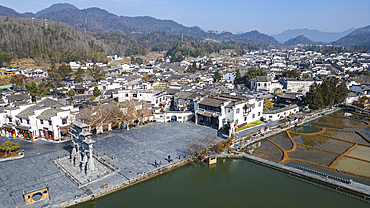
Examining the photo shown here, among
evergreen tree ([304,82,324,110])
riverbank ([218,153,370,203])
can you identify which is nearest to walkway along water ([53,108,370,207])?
riverbank ([218,153,370,203])

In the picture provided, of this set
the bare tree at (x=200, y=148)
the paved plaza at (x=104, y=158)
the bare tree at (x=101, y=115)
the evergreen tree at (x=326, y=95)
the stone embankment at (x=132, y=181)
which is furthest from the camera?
the evergreen tree at (x=326, y=95)

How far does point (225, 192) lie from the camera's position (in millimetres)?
17281

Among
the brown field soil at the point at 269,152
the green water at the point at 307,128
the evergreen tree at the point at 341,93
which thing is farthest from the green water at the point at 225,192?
the evergreen tree at the point at 341,93

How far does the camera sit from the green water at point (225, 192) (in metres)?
15.9

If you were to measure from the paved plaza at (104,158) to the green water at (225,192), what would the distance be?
156 centimetres

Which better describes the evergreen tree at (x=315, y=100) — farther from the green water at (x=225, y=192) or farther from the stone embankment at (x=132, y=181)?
the stone embankment at (x=132, y=181)

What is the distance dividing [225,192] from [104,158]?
10829mm

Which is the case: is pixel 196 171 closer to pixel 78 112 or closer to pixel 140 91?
pixel 78 112

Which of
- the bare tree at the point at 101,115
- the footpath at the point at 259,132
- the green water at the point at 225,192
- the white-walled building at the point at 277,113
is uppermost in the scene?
the bare tree at the point at 101,115

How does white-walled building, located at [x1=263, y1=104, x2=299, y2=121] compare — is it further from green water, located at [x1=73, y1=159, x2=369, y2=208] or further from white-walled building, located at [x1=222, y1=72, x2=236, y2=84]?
white-walled building, located at [x1=222, y1=72, x2=236, y2=84]

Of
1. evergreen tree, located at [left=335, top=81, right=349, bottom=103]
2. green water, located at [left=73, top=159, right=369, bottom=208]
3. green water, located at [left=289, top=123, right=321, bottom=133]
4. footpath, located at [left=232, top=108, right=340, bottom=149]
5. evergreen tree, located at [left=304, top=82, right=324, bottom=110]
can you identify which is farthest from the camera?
evergreen tree, located at [left=335, top=81, right=349, bottom=103]

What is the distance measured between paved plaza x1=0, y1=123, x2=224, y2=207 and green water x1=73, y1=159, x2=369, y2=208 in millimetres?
1561

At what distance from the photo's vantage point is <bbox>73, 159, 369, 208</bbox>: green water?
15875 mm

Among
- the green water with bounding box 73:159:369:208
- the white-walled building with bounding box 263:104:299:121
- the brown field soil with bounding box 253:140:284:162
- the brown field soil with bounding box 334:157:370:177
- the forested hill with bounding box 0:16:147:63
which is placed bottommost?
the green water with bounding box 73:159:369:208
